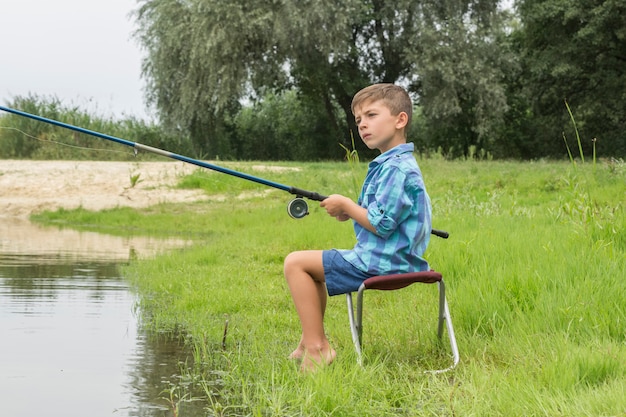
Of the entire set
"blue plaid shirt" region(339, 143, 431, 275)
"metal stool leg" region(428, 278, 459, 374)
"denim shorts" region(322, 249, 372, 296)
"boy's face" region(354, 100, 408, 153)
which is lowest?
"metal stool leg" region(428, 278, 459, 374)

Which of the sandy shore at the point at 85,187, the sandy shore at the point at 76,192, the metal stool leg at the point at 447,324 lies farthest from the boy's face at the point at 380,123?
the sandy shore at the point at 85,187

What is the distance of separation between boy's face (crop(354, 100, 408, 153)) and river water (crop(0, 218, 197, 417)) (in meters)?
1.59

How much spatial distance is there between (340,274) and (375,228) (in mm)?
295

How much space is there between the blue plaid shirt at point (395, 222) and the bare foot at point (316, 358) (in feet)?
1.44

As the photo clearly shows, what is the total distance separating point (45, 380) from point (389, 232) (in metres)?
1.87

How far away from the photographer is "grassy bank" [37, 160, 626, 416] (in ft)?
12.4

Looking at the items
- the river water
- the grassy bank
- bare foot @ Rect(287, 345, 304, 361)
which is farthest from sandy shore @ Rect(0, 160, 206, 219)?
bare foot @ Rect(287, 345, 304, 361)

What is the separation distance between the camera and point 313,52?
3103cm

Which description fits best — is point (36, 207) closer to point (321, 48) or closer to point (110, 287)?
A: point (110, 287)

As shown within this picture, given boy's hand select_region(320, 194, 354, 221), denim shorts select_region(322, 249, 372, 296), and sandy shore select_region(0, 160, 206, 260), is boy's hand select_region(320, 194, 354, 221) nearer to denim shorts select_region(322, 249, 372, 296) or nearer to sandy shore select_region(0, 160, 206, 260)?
denim shorts select_region(322, 249, 372, 296)

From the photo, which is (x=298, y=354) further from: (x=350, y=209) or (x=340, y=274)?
(x=350, y=209)

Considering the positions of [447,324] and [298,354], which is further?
[298,354]

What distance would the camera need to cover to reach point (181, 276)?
8.08 m

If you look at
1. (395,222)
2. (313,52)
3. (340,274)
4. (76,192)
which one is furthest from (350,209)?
(313,52)
